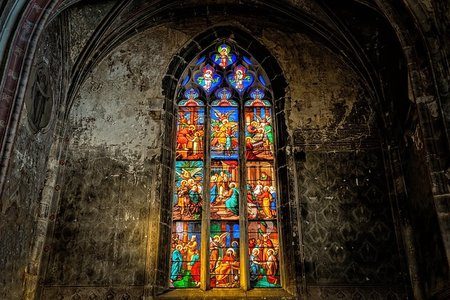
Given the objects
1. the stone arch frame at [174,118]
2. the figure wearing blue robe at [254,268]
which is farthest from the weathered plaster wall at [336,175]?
the figure wearing blue robe at [254,268]

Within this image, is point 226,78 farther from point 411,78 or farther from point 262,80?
point 411,78

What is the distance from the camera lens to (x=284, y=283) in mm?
7516

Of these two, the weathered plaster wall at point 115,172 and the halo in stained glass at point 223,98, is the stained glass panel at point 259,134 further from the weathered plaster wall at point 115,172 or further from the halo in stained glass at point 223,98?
the weathered plaster wall at point 115,172

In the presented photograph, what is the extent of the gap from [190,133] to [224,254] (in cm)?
228

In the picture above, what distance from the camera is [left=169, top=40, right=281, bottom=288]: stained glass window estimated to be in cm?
774

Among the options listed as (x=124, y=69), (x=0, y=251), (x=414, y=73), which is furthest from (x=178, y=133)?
(x=414, y=73)

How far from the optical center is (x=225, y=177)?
8438 millimetres

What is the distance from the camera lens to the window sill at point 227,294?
7293mm

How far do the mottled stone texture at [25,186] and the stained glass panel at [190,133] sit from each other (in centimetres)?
213

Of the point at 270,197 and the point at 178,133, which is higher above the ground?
the point at 178,133

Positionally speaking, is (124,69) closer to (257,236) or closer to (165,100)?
(165,100)

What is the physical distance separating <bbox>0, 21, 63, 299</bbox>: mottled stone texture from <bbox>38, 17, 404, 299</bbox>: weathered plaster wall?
19.2 inches

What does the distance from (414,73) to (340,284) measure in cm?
321

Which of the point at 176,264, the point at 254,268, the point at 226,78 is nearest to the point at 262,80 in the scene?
the point at 226,78
